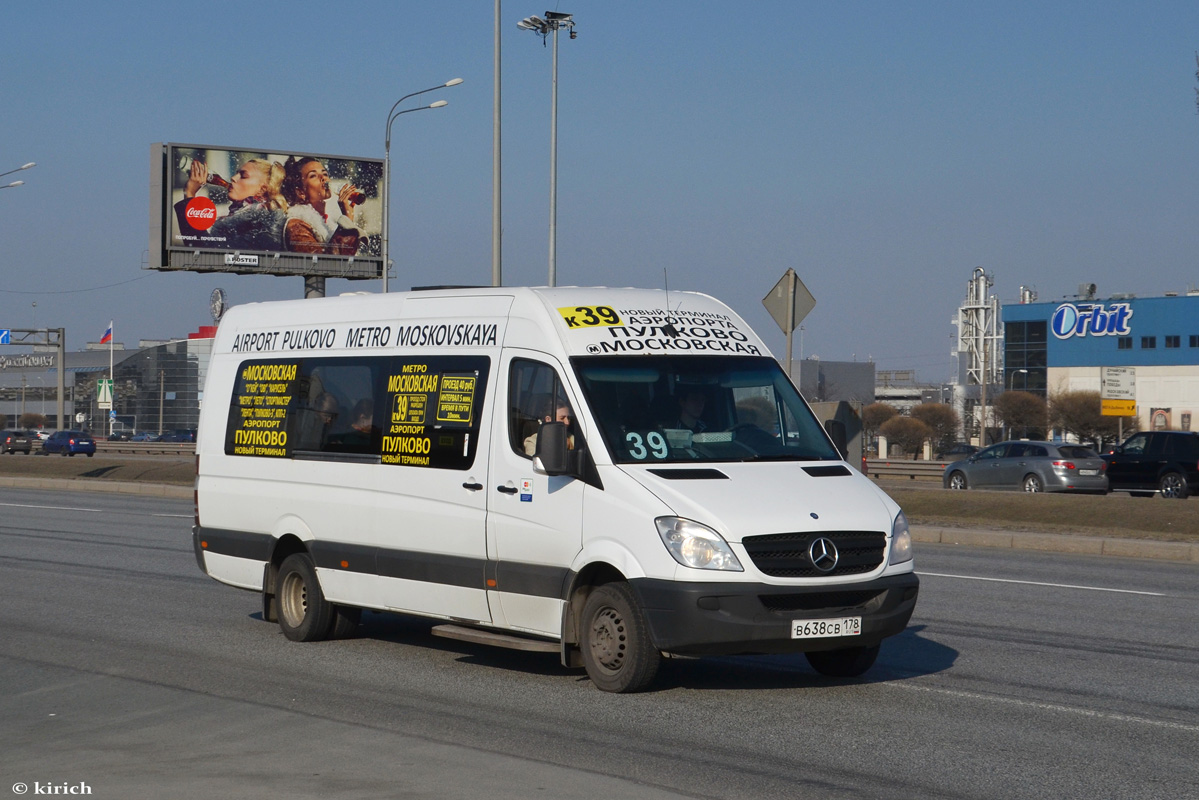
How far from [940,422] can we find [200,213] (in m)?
48.6

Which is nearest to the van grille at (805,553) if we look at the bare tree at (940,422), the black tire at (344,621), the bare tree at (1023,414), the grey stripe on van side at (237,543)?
the black tire at (344,621)

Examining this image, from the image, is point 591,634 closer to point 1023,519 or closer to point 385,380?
point 385,380

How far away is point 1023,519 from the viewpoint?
22281mm

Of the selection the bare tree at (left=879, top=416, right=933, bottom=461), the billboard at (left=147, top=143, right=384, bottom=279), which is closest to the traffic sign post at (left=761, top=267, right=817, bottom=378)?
the billboard at (left=147, top=143, right=384, bottom=279)

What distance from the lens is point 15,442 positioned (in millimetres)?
76188

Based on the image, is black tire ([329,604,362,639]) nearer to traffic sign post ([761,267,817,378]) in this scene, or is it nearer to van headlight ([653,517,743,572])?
van headlight ([653,517,743,572])

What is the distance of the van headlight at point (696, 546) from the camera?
7.51 metres

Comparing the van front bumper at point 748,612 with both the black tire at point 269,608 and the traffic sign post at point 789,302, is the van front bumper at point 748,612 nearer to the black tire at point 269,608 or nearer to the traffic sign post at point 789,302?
the black tire at point 269,608

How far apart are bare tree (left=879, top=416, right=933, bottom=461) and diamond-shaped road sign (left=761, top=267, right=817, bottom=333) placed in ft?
203

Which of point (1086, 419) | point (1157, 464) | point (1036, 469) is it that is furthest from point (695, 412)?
point (1086, 419)

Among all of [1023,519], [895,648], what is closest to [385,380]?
[895,648]

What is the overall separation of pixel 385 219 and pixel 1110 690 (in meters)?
31.9

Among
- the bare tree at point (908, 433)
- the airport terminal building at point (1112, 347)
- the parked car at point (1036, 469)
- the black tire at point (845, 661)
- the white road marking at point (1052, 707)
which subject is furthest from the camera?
the airport terminal building at point (1112, 347)

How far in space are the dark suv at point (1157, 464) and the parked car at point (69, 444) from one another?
52.2 metres
